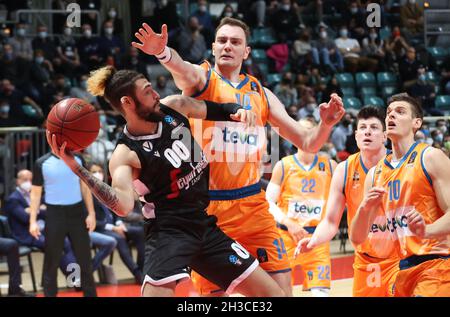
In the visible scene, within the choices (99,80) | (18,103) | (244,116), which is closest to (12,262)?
(18,103)

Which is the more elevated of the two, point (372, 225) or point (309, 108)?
point (309, 108)

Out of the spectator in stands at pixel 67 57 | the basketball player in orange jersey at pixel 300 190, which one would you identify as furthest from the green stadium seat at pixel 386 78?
the basketball player in orange jersey at pixel 300 190

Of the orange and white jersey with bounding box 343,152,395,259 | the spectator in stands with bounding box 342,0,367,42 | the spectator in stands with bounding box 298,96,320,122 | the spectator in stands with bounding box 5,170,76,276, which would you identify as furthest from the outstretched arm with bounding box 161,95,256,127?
the spectator in stands with bounding box 342,0,367,42

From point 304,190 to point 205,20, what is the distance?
8.70 m

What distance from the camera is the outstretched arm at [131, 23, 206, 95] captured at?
5.59m

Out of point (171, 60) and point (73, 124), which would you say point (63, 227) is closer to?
point (171, 60)

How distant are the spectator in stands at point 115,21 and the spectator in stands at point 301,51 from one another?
11.2 feet

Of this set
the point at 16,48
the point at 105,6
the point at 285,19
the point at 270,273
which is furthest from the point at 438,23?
the point at 270,273

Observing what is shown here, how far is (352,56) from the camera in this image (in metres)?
17.3

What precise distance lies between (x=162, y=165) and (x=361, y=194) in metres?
2.00
